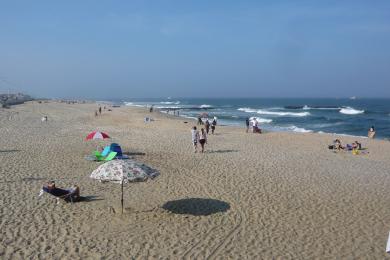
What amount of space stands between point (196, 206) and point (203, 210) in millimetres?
362

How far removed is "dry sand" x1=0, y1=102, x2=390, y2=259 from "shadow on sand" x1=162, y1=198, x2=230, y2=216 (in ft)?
0.09

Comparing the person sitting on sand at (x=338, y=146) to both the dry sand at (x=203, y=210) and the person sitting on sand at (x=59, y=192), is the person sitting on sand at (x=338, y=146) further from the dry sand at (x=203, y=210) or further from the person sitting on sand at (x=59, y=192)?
the person sitting on sand at (x=59, y=192)

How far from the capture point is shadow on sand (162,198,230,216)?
1026cm

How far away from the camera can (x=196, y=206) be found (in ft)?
35.1

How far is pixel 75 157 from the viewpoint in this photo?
17.1 meters

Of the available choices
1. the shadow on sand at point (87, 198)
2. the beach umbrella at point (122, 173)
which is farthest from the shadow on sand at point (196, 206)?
the shadow on sand at point (87, 198)

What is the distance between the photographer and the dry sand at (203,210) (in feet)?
26.7

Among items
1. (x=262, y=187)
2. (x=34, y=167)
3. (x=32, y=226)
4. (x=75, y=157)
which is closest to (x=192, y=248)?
(x=32, y=226)

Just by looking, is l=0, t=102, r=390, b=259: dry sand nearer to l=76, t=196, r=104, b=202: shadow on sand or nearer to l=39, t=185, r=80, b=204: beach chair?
l=76, t=196, r=104, b=202: shadow on sand

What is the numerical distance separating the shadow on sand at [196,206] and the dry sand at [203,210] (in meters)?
0.03

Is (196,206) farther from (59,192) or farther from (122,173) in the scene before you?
(59,192)

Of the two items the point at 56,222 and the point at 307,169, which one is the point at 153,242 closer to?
the point at 56,222

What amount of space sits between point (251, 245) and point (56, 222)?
15.5ft

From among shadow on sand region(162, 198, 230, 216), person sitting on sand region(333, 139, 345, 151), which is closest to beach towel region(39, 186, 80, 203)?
shadow on sand region(162, 198, 230, 216)
